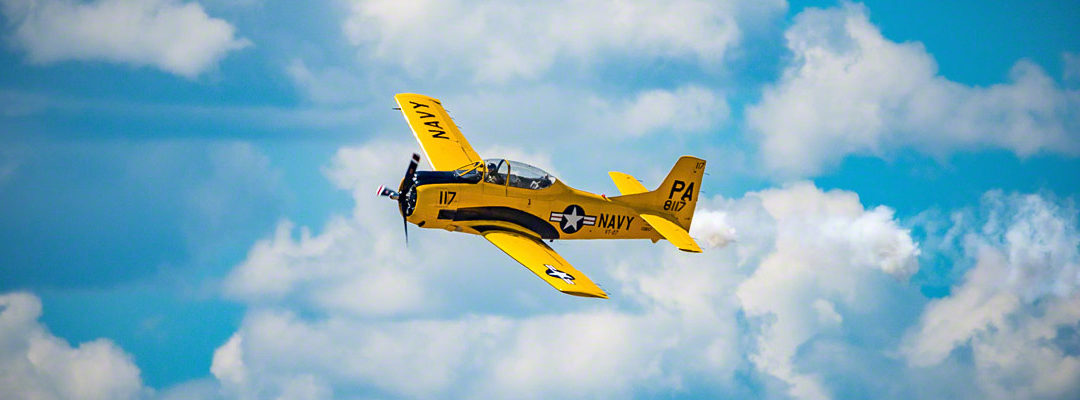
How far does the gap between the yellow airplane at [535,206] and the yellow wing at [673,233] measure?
0.03 meters

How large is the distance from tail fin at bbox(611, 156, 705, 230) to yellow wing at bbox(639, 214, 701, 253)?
319 millimetres

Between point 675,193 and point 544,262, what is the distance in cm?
540

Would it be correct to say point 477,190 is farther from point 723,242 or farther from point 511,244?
point 723,242

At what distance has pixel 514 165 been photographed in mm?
30297

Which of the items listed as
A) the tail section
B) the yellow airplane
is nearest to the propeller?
the yellow airplane

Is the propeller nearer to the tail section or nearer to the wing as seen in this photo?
the wing

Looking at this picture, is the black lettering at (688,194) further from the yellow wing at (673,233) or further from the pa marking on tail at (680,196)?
the yellow wing at (673,233)

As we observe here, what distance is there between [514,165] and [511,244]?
2149 millimetres

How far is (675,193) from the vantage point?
32.1 metres

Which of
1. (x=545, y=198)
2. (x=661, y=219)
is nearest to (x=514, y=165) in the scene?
(x=545, y=198)

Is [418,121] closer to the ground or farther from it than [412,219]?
farther from it

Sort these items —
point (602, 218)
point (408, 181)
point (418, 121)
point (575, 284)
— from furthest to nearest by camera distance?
point (418, 121)
point (602, 218)
point (408, 181)
point (575, 284)

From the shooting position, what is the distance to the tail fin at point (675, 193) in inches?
1261

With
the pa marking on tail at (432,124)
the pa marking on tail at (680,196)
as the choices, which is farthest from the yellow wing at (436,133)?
the pa marking on tail at (680,196)
